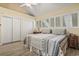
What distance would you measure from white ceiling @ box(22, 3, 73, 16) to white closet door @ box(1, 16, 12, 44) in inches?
15.5

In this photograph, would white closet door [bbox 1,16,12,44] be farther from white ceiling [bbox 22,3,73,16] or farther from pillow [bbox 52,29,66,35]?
pillow [bbox 52,29,66,35]

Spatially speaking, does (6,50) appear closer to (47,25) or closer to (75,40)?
(47,25)

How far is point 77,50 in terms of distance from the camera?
6.36 feet

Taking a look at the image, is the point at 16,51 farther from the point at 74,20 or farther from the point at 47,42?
the point at 74,20

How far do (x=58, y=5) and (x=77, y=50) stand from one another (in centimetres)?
87

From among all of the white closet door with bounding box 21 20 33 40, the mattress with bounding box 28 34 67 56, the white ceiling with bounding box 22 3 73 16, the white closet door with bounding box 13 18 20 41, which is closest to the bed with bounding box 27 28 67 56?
the mattress with bounding box 28 34 67 56

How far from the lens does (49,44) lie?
1908 millimetres

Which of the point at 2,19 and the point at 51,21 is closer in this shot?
the point at 2,19

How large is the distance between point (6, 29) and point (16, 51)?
1.40ft

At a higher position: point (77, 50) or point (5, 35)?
point (5, 35)

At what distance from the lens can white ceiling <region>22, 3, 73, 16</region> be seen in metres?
1.96

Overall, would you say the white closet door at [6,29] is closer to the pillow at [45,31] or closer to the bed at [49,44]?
the bed at [49,44]

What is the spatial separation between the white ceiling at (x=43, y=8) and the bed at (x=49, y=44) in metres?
0.41

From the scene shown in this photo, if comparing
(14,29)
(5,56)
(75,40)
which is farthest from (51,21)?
(5,56)
